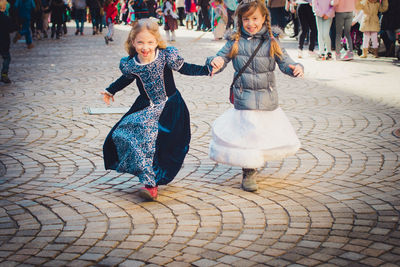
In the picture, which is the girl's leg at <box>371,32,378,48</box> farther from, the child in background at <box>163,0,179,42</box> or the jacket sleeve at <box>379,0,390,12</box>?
the child in background at <box>163,0,179,42</box>

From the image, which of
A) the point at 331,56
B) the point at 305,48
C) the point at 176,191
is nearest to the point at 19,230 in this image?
the point at 176,191

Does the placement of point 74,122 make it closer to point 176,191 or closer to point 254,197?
point 176,191

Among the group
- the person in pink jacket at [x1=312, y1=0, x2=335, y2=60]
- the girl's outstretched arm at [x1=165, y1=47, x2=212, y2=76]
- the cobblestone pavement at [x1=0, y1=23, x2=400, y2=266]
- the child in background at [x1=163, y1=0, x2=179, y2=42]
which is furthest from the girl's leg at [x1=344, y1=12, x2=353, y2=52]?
the girl's outstretched arm at [x1=165, y1=47, x2=212, y2=76]

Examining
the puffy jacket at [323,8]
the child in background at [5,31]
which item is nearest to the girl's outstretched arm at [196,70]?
the child in background at [5,31]

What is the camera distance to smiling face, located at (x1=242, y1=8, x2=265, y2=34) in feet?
16.7

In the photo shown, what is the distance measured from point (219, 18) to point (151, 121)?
1684cm

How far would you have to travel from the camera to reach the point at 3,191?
5.32 meters

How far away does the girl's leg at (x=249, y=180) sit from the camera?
5.18 meters

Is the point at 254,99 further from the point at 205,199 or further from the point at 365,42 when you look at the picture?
the point at 365,42

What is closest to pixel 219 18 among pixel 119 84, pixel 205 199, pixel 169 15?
pixel 169 15

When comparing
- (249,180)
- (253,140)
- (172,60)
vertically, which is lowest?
(249,180)

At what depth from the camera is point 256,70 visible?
516cm

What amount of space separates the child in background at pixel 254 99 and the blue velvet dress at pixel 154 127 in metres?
0.36

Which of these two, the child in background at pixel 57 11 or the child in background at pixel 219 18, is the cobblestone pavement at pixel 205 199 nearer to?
the child in background at pixel 219 18
